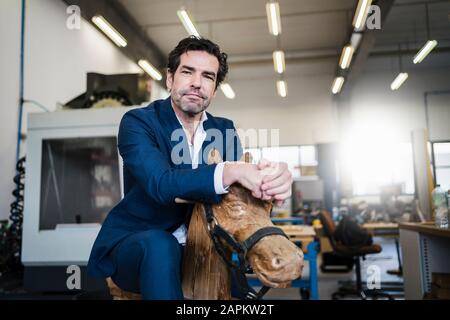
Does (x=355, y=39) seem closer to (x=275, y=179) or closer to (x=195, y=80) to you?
(x=195, y=80)

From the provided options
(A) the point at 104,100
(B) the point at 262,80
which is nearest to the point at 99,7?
(A) the point at 104,100

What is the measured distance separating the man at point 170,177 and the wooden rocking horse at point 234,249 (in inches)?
1.6

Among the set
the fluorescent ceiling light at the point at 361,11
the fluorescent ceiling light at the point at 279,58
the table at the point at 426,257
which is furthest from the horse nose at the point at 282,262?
the fluorescent ceiling light at the point at 279,58

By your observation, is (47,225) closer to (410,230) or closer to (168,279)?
(168,279)

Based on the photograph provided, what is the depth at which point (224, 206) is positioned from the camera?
71cm

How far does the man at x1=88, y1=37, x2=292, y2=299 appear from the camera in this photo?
0.68m

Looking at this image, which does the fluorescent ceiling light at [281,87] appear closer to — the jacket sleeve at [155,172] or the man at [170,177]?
the man at [170,177]

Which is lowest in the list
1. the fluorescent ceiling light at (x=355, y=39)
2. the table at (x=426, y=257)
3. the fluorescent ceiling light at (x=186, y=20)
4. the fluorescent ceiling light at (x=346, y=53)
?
the table at (x=426, y=257)

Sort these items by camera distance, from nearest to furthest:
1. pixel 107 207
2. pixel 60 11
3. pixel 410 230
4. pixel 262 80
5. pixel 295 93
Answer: pixel 107 207, pixel 410 230, pixel 60 11, pixel 262 80, pixel 295 93

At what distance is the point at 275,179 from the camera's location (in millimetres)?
659

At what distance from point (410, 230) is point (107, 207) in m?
1.81

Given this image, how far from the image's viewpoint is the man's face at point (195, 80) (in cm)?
91

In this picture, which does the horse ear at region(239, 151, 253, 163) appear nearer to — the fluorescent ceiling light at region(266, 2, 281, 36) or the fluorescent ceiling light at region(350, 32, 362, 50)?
the fluorescent ceiling light at region(266, 2, 281, 36)

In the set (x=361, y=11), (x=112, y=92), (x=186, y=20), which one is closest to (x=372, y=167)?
(x=361, y=11)
